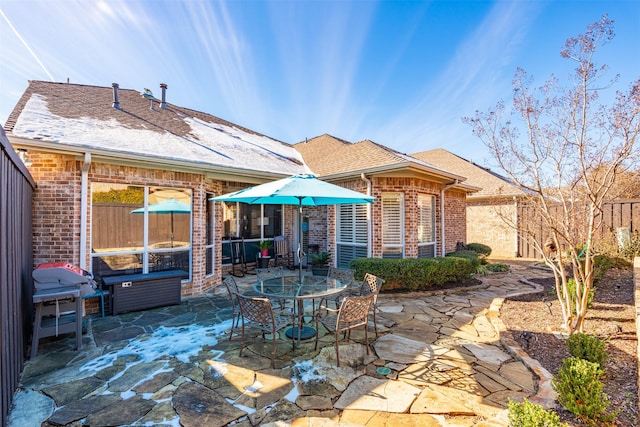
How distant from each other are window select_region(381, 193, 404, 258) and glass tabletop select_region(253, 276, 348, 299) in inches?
153

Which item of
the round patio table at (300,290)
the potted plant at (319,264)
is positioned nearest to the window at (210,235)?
the potted plant at (319,264)

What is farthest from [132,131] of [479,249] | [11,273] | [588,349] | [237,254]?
[479,249]

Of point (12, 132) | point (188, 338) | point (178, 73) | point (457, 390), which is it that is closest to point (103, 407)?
point (188, 338)

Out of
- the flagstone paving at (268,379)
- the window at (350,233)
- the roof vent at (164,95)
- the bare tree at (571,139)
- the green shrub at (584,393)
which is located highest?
the roof vent at (164,95)

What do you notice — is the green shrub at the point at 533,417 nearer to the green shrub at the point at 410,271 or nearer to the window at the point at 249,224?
the green shrub at the point at 410,271

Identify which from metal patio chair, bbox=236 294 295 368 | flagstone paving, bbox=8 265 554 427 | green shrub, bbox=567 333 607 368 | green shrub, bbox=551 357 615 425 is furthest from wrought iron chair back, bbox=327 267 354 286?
green shrub, bbox=551 357 615 425

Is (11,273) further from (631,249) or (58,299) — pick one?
(631,249)

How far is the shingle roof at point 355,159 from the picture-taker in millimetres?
8023

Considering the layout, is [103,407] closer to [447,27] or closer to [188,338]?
[188,338]

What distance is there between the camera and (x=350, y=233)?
29.7 ft

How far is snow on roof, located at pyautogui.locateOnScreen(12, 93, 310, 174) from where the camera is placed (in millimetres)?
5578

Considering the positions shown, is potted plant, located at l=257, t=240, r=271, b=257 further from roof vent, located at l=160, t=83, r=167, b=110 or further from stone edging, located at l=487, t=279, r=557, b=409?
stone edging, located at l=487, t=279, r=557, b=409

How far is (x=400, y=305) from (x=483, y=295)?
2421 millimetres

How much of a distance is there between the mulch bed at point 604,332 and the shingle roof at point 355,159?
401 centimetres
